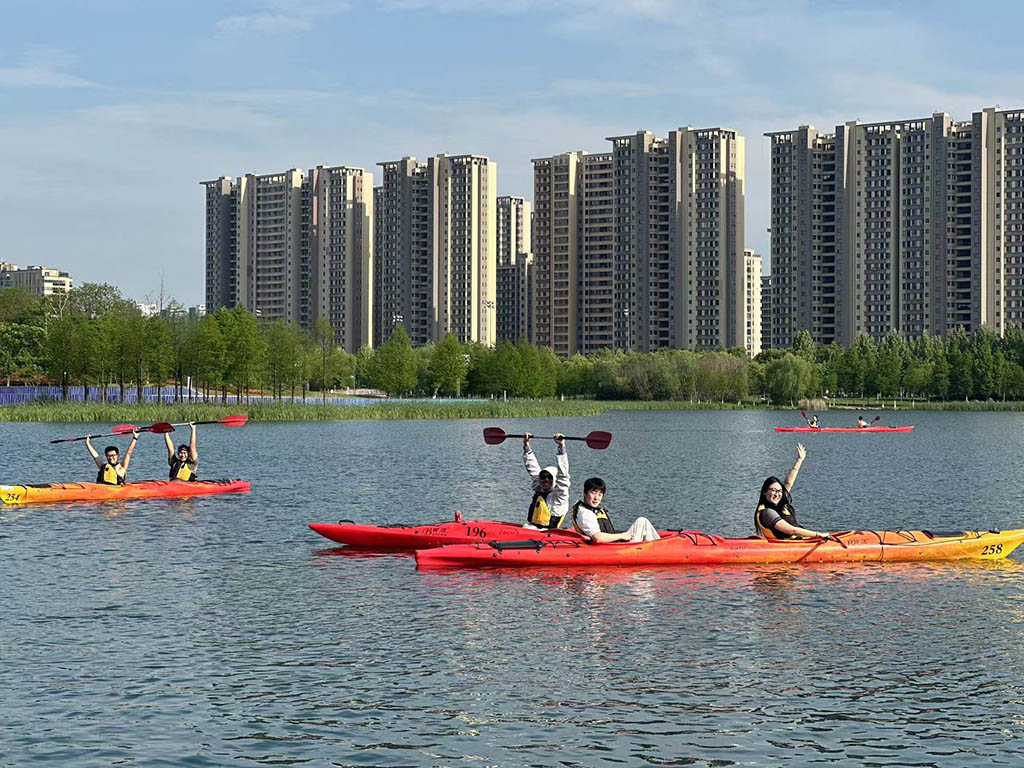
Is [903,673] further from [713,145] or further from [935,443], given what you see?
[713,145]

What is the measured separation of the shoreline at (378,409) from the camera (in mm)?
73625

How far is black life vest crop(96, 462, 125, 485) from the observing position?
30891mm

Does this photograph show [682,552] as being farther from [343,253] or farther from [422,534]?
[343,253]

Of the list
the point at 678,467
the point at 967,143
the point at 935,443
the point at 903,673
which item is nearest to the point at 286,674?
the point at 903,673

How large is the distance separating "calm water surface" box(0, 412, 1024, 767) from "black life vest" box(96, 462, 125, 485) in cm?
74

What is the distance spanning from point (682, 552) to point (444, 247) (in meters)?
168

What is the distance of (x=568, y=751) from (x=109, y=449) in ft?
75.0

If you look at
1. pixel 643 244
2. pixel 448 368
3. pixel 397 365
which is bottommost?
pixel 448 368

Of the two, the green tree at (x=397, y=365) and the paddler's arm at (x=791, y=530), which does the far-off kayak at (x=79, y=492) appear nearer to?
the paddler's arm at (x=791, y=530)

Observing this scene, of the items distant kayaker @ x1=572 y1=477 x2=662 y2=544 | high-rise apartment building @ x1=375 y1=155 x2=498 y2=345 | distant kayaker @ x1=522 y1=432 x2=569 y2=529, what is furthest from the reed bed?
high-rise apartment building @ x1=375 y1=155 x2=498 y2=345

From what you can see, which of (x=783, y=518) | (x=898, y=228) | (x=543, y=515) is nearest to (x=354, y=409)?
(x=543, y=515)

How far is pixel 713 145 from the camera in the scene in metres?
171

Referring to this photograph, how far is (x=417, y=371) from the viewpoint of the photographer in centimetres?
12762

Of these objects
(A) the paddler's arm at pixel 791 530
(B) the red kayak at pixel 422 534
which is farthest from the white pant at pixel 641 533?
(A) the paddler's arm at pixel 791 530
